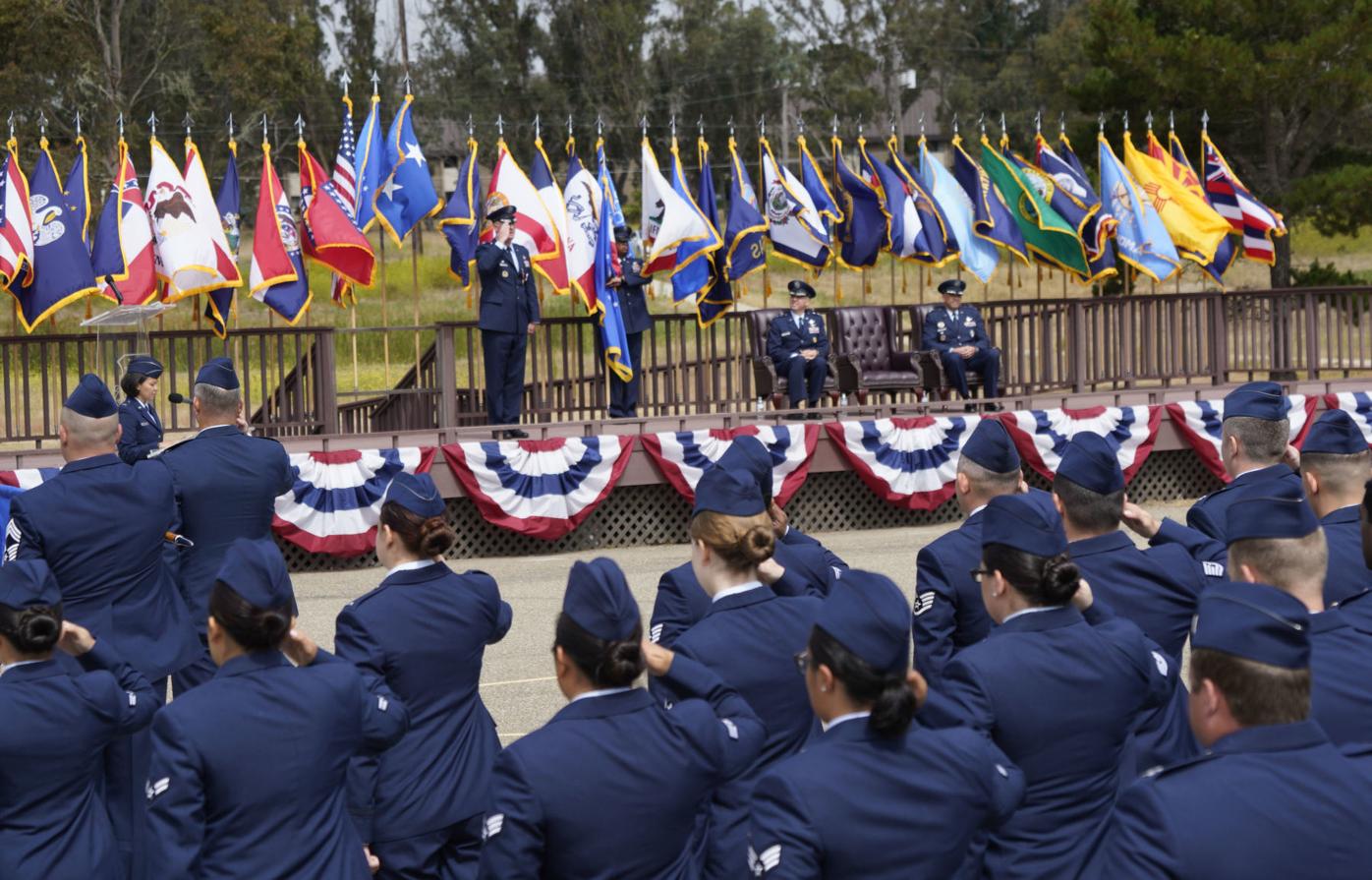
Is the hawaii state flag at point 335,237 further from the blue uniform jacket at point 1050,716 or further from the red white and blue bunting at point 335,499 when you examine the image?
the blue uniform jacket at point 1050,716

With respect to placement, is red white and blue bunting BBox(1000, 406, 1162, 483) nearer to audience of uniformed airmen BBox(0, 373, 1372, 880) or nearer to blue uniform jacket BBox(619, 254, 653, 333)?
blue uniform jacket BBox(619, 254, 653, 333)

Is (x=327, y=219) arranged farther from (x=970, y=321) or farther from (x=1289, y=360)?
(x=1289, y=360)

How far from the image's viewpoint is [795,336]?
15602 mm

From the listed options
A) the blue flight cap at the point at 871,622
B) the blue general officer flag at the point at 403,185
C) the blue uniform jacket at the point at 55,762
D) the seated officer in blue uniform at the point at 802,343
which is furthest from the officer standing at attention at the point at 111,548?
the seated officer in blue uniform at the point at 802,343

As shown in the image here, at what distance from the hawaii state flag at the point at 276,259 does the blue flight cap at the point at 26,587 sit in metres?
10.4

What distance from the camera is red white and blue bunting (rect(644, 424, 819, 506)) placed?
1410 cm

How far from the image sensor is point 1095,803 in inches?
157

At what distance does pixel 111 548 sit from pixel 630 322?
9.72m

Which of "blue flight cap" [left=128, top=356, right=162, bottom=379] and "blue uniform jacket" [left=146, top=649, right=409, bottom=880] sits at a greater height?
"blue flight cap" [left=128, top=356, right=162, bottom=379]

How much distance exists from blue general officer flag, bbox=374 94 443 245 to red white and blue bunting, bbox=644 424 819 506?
9.78 ft

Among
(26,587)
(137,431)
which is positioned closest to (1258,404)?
(26,587)

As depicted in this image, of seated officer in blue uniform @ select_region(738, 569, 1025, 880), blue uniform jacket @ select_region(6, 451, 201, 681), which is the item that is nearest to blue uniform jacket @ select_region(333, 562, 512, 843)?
blue uniform jacket @ select_region(6, 451, 201, 681)

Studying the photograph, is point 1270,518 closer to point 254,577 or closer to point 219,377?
point 254,577

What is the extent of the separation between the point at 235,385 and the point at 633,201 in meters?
42.7
